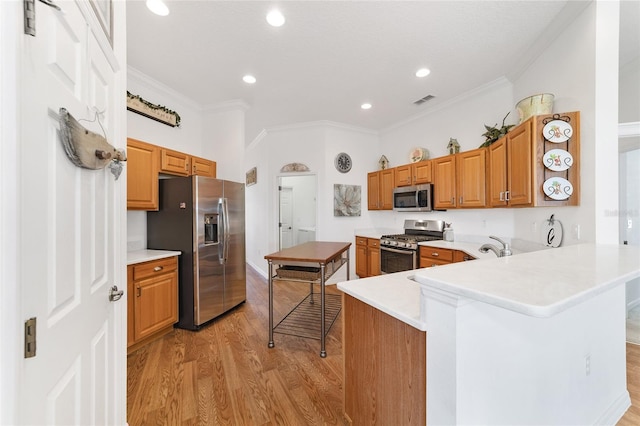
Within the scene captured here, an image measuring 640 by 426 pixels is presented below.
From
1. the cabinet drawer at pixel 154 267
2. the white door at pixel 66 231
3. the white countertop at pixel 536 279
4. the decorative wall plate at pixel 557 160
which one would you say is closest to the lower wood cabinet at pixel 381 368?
the white countertop at pixel 536 279

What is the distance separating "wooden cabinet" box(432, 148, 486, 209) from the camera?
3.08m

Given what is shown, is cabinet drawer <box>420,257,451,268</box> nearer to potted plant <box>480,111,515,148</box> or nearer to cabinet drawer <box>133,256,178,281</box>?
potted plant <box>480,111,515,148</box>

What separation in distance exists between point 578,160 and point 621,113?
1.71 meters

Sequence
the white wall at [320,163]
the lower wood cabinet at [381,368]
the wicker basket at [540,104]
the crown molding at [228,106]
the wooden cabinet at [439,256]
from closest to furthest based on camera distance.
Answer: the lower wood cabinet at [381,368], the wicker basket at [540,104], the wooden cabinet at [439,256], the crown molding at [228,106], the white wall at [320,163]

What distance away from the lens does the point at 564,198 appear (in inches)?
78.6

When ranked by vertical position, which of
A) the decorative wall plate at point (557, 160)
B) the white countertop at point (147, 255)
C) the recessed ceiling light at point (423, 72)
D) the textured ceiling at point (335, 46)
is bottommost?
the white countertop at point (147, 255)

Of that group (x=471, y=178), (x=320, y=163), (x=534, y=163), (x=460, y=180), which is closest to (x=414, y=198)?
(x=460, y=180)

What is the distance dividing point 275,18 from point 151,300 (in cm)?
283

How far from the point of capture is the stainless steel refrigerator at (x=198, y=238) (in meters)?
2.79

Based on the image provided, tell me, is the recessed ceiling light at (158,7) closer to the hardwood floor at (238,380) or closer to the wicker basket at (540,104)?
the hardwood floor at (238,380)

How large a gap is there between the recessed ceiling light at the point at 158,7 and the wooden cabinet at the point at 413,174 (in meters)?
3.49

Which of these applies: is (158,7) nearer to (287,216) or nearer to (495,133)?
(495,133)

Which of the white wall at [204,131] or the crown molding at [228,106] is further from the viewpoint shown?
the crown molding at [228,106]

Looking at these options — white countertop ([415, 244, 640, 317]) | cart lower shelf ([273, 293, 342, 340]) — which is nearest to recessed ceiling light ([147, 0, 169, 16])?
white countertop ([415, 244, 640, 317])
